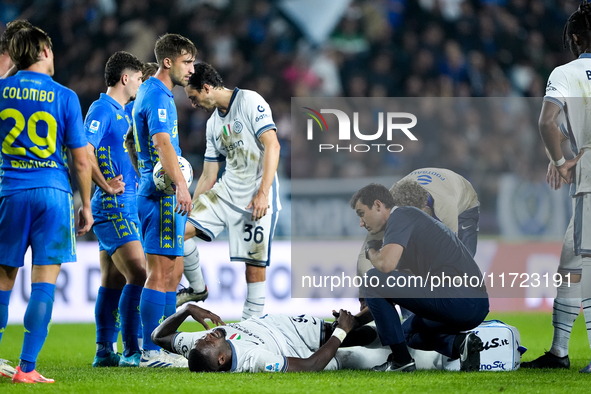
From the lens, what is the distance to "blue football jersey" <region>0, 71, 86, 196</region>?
404cm

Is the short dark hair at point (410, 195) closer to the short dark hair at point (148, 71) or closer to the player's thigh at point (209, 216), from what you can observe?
the player's thigh at point (209, 216)

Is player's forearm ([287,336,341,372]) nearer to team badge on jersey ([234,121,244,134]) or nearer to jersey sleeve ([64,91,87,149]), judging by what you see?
jersey sleeve ([64,91,87,149])

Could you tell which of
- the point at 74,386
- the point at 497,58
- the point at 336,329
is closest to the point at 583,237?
the point at 336,329

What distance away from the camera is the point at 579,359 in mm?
5551

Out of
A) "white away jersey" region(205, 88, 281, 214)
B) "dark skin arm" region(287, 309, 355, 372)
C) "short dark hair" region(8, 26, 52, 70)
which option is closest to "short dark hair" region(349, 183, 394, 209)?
"dark skin arm" region(287, 309, 355, 372)

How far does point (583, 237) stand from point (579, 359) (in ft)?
4.47

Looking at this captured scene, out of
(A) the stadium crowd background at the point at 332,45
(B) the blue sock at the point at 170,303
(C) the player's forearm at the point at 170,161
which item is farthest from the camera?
(A) the stadium crowd background at the point at 332,45

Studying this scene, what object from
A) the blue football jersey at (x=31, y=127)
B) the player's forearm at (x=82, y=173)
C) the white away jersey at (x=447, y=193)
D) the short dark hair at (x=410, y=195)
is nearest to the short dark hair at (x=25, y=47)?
the blue football jersey at (x=31, y=127)

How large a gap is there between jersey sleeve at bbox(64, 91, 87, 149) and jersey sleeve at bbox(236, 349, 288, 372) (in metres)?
1.64

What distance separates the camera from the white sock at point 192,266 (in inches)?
238

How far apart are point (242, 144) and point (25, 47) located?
7.32 feet

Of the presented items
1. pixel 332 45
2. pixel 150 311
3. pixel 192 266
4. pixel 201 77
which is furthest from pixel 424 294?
pixel 332 45

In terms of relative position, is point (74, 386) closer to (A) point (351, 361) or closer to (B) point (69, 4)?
(A) point (351, 361)

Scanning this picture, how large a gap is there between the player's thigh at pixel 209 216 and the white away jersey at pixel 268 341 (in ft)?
4.42
